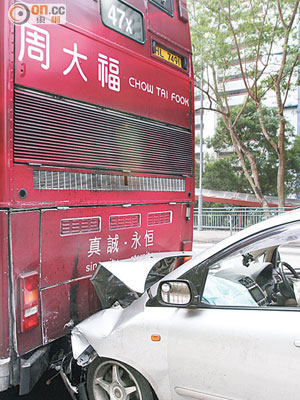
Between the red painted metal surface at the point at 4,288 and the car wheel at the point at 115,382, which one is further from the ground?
the red painted metal surface at the point at 4,288

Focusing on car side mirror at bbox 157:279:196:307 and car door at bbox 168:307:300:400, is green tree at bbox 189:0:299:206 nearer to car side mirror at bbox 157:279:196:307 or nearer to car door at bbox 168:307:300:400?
car side mirror at bbox 157:279:196:307

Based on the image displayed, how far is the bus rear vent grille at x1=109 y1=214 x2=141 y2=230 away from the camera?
3.53 metres

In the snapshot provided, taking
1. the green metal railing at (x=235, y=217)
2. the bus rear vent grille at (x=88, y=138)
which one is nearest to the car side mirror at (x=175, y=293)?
the bus rear vent grille at (x=88, y=138)

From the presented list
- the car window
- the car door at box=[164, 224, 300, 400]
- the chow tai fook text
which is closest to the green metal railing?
the car window

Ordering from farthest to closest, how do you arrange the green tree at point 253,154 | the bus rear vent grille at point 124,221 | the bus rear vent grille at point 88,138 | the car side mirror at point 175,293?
1. the green tree at point 253,154
2. the bus rear vent grille at point 124,221
3. the bus rear vent grille at point 88,138
4. the car side mirror at point 175,293

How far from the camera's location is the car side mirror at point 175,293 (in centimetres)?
226

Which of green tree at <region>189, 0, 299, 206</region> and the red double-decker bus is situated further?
green tree at <region>189, 0, 299, 206</region>

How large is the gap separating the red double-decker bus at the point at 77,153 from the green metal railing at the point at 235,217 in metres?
11.7

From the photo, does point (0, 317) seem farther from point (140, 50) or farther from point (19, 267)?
A: point (140, 50)

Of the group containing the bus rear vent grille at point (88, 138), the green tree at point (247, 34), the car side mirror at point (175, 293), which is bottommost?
the car side mirror at point (175, 293)

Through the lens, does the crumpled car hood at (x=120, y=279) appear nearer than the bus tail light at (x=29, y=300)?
No

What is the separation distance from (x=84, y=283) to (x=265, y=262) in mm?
1708

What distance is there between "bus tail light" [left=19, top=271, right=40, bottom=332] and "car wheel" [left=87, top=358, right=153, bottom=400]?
0.56m

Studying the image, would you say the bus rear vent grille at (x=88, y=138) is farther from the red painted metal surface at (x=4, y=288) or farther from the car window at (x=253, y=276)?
the car window at (x=253, y=276)
